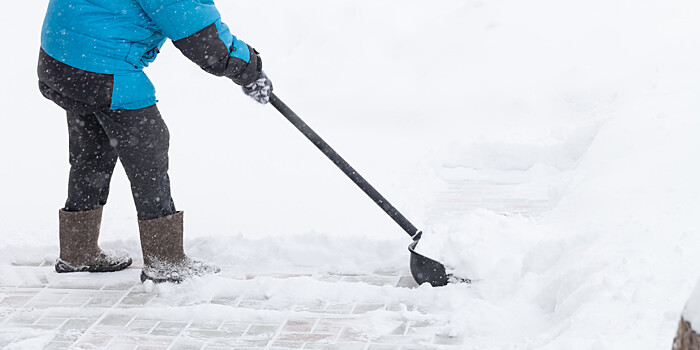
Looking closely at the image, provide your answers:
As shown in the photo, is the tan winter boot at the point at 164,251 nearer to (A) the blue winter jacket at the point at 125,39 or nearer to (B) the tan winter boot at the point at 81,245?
(B) the tan winter boot at the point at 81,245

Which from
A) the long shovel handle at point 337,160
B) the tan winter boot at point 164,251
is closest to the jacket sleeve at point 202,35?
the long shovel handle at point 337,160

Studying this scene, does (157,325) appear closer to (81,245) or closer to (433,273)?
(81,245)

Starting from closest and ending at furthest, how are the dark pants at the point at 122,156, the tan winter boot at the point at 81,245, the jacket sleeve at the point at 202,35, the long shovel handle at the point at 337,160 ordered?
the jacket sleeve at the point at 202,35 < the dark pants at the point at 122,156 < the long shovel handle at the point at 337,160 < the tan winter boot at the point at 81,245

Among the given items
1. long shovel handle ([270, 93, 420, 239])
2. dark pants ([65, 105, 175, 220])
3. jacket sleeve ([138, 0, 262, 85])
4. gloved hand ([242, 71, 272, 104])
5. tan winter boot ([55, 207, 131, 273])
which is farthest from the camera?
tan winter boot ([55, 207, 131, 273])

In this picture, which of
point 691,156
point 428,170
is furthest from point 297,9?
point 691,156

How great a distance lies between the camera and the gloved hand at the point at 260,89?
3645 mm

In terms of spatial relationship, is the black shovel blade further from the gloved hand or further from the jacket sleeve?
the jacket sleeve

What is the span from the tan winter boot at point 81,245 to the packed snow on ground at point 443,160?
23cm

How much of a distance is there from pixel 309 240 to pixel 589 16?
21.4 ft

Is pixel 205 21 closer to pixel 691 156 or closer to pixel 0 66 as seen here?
pixel 691 156

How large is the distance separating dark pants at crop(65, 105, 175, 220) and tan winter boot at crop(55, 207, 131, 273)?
2.0 inches

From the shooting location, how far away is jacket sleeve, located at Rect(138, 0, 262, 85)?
328cm

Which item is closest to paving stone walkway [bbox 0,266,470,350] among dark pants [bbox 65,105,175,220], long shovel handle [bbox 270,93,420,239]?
long shovel handle [bbox 270,93,420,239]

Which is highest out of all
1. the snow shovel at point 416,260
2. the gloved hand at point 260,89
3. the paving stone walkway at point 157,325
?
the gloved hand at point 260,89
